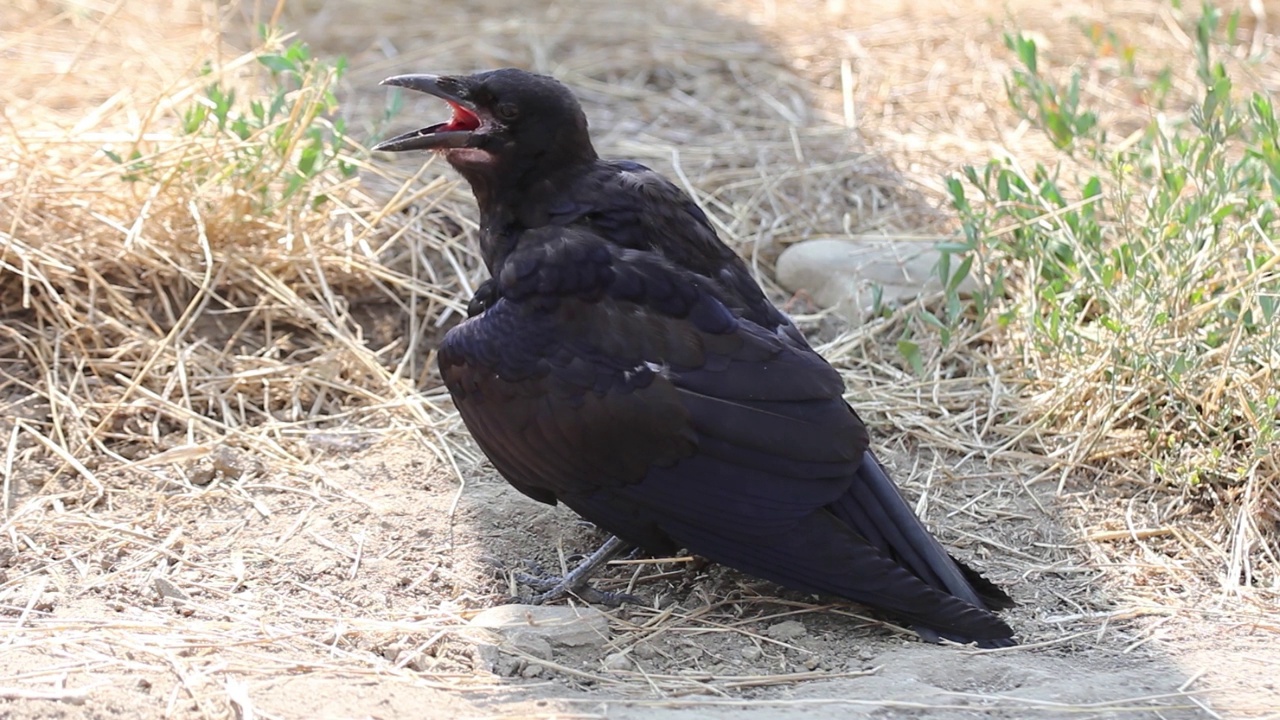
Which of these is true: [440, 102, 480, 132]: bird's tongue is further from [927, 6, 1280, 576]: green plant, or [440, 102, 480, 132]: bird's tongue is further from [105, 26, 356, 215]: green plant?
[927, 6, 1280, 576]: green plant

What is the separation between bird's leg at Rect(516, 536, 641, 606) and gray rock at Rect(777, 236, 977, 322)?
5.02 feet

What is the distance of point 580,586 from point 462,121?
1.25 meters

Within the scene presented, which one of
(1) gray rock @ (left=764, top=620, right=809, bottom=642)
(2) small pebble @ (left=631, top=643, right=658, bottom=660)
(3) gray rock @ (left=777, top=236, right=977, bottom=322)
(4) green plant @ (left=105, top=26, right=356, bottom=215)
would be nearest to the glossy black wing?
(1) gray rock @ (left=764, top=620, right=809, bottom=642)

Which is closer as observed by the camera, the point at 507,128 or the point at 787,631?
the point at 787,631

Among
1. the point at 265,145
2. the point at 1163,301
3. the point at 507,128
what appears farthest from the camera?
the point at 265,145

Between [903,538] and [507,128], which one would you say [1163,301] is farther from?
[507,128]

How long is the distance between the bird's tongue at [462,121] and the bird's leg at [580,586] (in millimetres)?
1139

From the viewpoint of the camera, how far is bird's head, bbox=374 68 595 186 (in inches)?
133

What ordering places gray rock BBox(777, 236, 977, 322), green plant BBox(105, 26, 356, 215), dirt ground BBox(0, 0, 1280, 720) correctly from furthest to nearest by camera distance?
gray rock BBox(777, 236, 977, 322), green plant BBox(105, 26, 356, 215), dirt ground BBox(0, 0, 1280, 720)

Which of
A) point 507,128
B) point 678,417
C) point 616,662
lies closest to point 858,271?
point 507,128

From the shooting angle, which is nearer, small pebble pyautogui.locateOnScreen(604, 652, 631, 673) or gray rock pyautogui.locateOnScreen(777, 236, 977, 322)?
small pebble pyautogui.locateOnScreen(604, 652, 631, 673)

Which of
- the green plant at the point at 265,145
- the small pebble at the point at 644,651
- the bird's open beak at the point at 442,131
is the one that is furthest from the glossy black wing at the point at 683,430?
the green plant at the point at 265,145

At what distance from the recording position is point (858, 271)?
4527 mm

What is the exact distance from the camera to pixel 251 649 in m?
2.73
